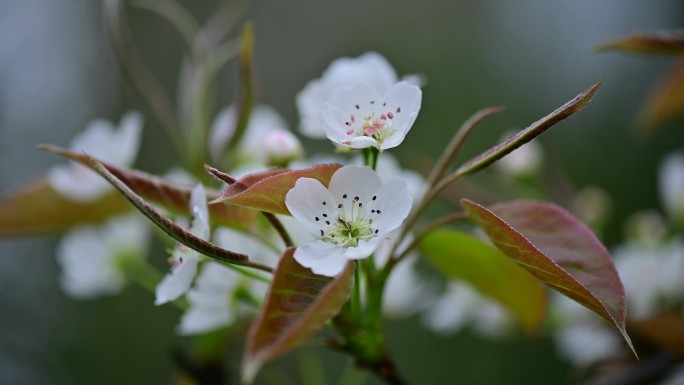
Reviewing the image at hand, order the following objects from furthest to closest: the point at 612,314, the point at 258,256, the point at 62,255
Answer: the point at 62,255, the point at 258,256, the point at 612,314

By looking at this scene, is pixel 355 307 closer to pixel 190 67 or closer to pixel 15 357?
pixel 190 67

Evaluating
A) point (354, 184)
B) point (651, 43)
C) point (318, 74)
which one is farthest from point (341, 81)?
point (318, 74)

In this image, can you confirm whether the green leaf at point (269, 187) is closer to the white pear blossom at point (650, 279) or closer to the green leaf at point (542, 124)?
the green leaf at point (542, 124)

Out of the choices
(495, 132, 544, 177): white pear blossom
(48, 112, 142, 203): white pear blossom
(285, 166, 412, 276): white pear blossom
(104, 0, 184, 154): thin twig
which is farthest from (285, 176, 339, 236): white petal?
(495, 132, 544, 177): white pear blossom

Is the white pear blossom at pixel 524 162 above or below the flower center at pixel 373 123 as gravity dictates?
above

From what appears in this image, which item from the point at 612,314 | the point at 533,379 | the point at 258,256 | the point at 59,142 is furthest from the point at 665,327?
the point at 59,142

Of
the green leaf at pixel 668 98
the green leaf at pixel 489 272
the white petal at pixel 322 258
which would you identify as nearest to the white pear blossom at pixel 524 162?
the green leaf at pixel 668 98

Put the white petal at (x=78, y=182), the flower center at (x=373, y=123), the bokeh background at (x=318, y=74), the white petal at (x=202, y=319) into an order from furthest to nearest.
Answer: the bokeh background at (x=318, y=74) < the white petal at (x=78, y=182) < the white petal at (x=202, y=319) < the flower center at (x=373, y=123)

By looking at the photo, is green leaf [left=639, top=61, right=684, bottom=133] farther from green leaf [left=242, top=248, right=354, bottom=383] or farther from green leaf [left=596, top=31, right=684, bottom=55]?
green leaf [left=242, top=248, right=354, bottom=383]
